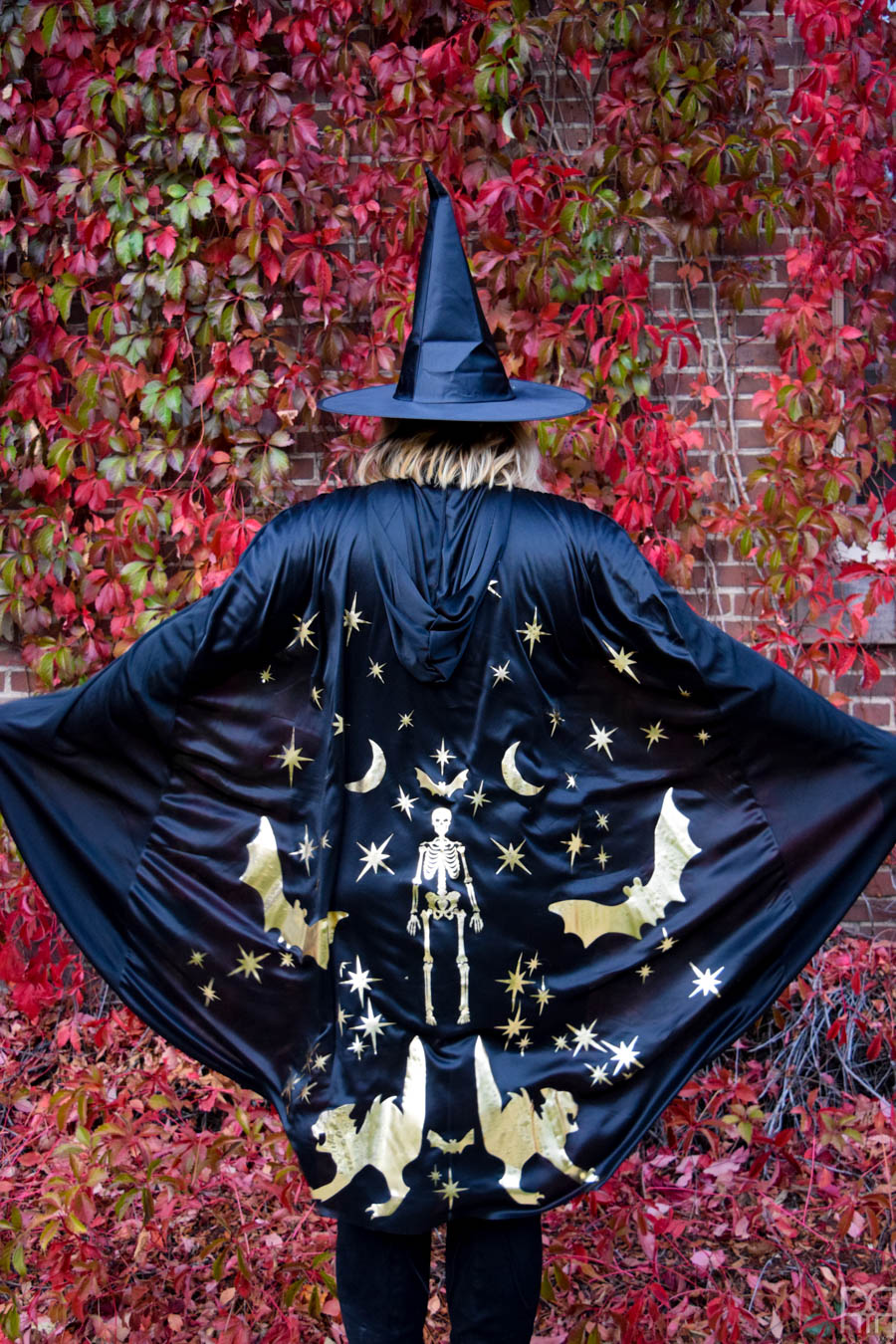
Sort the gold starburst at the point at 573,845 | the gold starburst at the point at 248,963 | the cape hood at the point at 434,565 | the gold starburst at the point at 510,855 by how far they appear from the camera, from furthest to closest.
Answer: the gold starburst at the point at 248,963 → the gold starburst at the point at 573,845 → the gold starburst at the point at 510,855 → the cape hood at the point at 434,565

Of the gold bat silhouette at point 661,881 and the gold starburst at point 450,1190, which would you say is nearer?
the gold starburst at point 450,1190

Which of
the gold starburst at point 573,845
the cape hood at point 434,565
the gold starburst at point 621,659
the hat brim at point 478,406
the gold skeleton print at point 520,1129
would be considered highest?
the hat brim at point 478,406

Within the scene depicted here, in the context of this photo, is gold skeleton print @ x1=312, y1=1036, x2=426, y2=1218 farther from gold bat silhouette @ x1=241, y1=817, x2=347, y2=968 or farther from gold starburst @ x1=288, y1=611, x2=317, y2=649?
gold starburst @ x1=288, y1=611, x2=317, y2=649

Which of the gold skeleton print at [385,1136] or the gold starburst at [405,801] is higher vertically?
the gold starburst at [405,801]

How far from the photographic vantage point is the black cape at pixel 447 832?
82.4 inches

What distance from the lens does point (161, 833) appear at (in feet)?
8.01

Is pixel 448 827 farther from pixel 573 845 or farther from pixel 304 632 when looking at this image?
pixel 304 632

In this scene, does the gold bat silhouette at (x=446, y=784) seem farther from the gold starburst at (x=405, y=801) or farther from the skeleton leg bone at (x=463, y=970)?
the skeleton leg bone at (x=463, y=970)

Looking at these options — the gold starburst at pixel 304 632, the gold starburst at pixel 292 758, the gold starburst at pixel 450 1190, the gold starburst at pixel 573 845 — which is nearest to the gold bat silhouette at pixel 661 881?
the gold starburst at pixel 573 845

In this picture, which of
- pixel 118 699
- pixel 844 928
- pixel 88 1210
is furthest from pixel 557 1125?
pixel 844 928

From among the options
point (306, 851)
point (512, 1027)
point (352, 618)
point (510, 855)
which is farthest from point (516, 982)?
point (352, 618)

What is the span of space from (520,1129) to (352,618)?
0.96 meters

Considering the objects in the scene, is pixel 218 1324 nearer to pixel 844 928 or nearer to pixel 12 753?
pixel 12 753

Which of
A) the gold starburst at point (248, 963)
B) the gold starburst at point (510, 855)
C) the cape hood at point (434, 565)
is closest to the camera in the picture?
the cape hood at point (434, 565)
